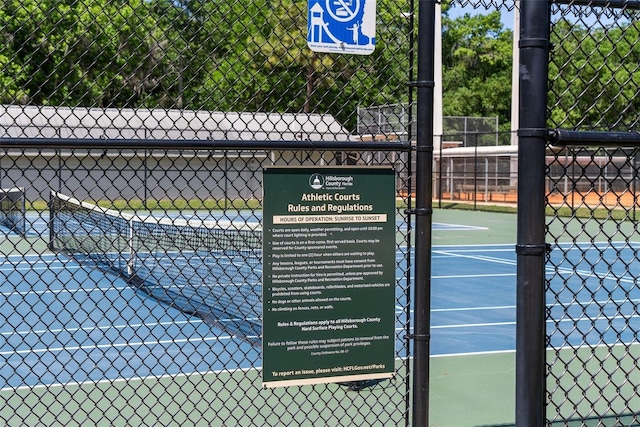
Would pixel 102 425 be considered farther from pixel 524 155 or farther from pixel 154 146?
pixel 524 155

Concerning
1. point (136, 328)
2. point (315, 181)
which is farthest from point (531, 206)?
point (136, 328)

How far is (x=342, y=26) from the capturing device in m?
4.27

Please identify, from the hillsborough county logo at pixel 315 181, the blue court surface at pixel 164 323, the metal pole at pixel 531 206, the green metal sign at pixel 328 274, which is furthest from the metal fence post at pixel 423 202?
the metal pole at pixel 531 206

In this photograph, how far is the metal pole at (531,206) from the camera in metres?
3.41

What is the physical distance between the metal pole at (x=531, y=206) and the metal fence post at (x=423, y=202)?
91 centimetres

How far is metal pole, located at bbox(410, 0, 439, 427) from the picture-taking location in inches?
170

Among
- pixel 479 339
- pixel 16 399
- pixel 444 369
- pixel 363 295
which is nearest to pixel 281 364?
pixel 363 295

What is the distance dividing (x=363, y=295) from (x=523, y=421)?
3.59 ft

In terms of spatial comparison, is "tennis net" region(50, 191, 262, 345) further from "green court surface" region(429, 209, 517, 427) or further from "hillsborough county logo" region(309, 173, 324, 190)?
"green court surface" region(429, 209, 517, 427)

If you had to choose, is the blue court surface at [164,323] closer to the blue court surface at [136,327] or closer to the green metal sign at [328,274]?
the blue court surface at [136,327]

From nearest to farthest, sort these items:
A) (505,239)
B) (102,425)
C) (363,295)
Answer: (363,295), (102,425), (505,239)

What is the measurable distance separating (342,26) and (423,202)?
0.92 meters

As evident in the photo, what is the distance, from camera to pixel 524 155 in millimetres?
3438

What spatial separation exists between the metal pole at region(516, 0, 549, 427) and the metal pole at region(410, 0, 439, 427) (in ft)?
2.98
